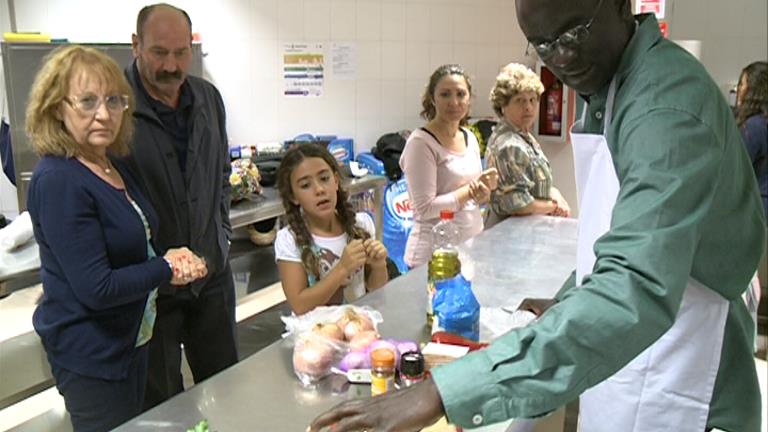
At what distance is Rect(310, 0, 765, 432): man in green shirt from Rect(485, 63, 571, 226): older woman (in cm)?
168

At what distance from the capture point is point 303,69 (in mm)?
4621

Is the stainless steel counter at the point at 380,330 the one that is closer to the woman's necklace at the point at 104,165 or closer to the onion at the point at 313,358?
the onion at the point at 313,358

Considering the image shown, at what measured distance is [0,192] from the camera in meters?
4.27

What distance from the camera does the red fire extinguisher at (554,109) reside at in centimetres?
502

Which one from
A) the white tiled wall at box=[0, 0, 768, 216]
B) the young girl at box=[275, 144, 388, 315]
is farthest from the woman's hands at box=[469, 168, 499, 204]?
the white tiled wall at box=[0, 0, 768, 216]

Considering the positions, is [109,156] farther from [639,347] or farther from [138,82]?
[639,347]

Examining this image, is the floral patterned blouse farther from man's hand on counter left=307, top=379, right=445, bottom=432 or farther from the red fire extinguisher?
the red fire extinguisher

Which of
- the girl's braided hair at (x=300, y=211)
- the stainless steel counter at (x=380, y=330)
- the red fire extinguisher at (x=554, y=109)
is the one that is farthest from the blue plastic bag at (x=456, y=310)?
the red fire extinguisher at (x=554, y=109)

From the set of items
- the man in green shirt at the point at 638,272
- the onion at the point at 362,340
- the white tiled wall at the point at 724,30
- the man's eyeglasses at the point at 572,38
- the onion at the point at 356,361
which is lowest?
the onion at the point at 356,361

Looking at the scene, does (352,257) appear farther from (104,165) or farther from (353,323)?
(104,165)

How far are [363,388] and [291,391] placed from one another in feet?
0.47

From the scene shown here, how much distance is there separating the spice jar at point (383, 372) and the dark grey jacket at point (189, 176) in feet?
3.20

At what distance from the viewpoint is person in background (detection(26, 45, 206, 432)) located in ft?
5.05

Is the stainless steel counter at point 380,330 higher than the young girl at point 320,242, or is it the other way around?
the young girl at point 320,242
